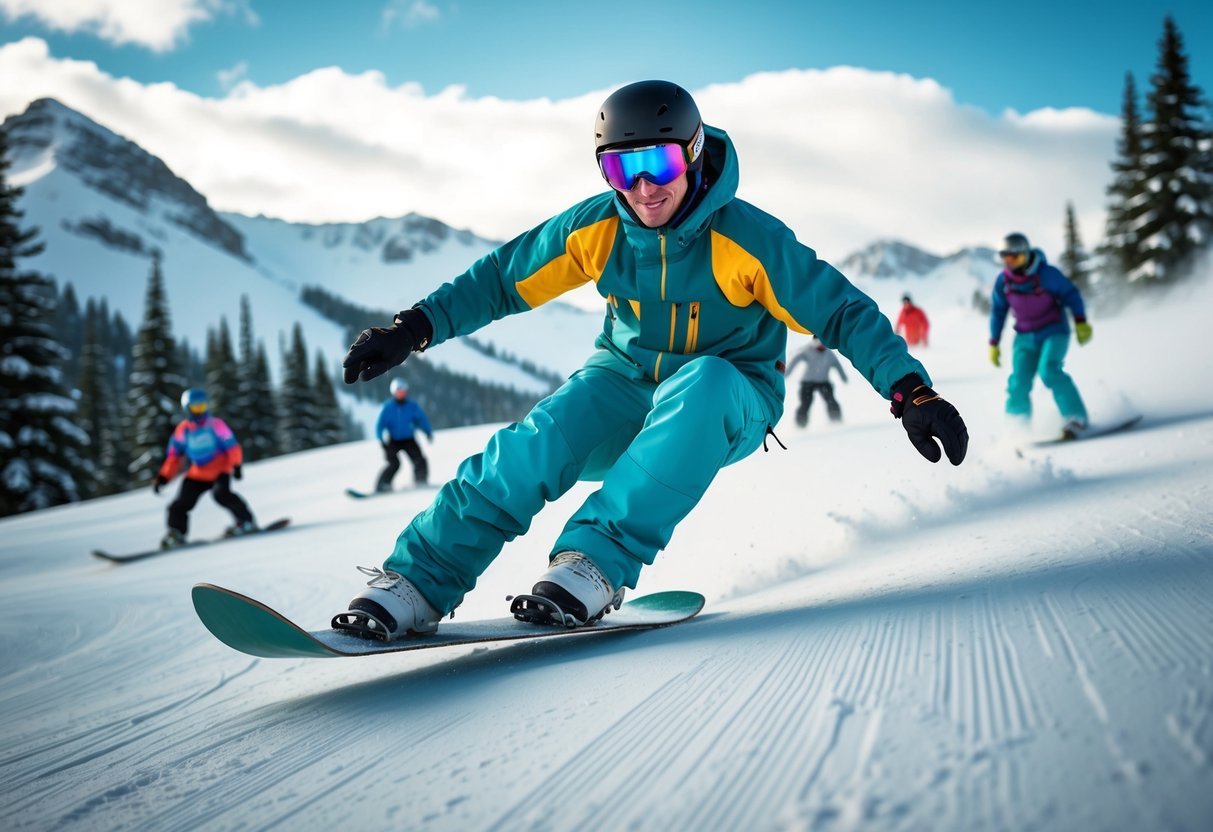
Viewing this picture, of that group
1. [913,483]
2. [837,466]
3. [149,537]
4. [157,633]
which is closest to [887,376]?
[913,483]

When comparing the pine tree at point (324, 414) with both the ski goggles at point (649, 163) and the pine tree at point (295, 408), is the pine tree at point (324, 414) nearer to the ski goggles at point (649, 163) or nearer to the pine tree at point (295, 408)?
the pine tree at point (295, 408)

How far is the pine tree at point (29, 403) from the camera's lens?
69.8 feet

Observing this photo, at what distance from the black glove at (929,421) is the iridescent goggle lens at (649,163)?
37.9 inches

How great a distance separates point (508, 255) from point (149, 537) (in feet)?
32.7

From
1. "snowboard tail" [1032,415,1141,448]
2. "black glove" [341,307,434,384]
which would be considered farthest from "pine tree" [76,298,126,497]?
"black glove" [341,307,434,384]

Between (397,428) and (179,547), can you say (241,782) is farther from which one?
(397,428)

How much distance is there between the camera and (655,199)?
8.17 feet

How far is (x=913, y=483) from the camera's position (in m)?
4.48

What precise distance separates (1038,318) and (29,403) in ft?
82.0

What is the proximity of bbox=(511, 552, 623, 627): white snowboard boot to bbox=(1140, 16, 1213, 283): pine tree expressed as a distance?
1335 inches

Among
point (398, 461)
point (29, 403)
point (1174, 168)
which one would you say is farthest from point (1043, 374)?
point (1174, 168)

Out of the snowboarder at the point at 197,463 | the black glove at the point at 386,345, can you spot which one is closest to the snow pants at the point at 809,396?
the snowboarder at the point at 197,463

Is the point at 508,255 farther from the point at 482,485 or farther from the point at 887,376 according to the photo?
the point at 887,376

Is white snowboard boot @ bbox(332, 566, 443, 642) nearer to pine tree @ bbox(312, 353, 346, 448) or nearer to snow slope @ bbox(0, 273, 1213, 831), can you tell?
snow slope @ bbox(0, 273, 1213, 831)
